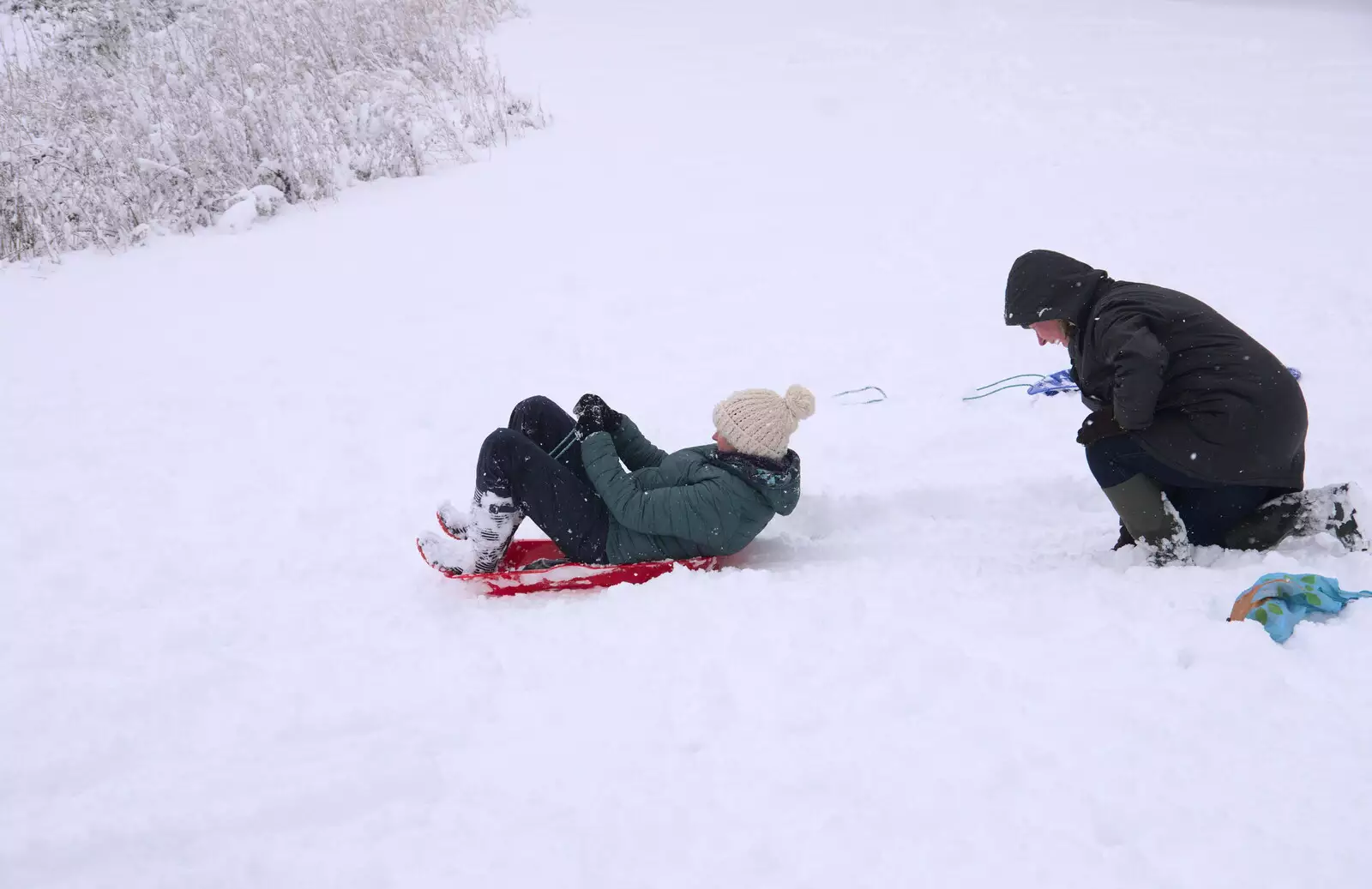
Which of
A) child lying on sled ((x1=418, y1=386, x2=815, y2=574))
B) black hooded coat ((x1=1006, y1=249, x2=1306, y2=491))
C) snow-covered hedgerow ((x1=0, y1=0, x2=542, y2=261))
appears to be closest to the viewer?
black hooded coat ((x1=1006, y1=249, x2=1306, y2=491))

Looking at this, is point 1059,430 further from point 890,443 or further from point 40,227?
point 40,227

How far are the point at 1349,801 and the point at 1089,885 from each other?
63cm

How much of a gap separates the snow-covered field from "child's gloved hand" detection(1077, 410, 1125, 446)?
1.62 feet

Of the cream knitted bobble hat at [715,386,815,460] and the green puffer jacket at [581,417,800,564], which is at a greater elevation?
the cream knitted bobble hat at [715,386,815,460]

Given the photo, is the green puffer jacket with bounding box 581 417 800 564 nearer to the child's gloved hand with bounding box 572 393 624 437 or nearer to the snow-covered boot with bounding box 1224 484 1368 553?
the child's gloved hand with bounding box 572 393 624 437

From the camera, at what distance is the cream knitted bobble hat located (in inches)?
125

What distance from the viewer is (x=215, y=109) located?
7.25 metres

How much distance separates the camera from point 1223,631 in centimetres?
241

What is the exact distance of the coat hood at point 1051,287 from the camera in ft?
10.2

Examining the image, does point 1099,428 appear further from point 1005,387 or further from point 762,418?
point 1005,387

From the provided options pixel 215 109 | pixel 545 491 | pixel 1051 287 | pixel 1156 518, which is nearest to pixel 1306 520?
pixel 1156 518

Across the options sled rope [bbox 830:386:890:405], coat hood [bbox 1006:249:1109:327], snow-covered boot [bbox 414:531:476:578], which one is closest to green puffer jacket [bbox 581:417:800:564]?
snow-covered boot [bbox 414:531:476:578]

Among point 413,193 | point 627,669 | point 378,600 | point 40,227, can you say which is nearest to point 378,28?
point 413,193

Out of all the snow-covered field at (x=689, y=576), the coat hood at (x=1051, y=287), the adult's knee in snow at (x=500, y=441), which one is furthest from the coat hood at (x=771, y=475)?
the coat hood at (x=1051, y=287)
